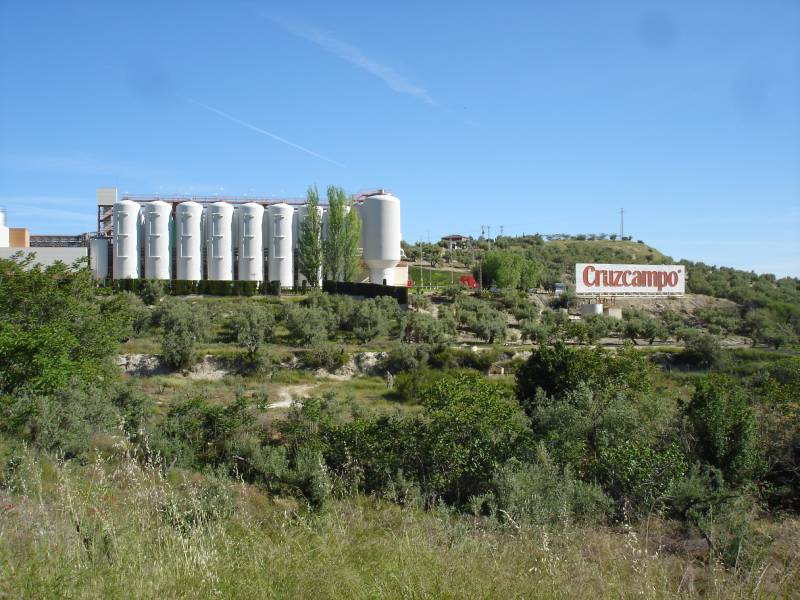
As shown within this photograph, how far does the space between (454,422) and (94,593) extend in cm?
1071

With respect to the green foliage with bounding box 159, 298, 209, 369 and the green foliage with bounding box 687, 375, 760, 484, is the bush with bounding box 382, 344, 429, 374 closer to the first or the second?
the green foliage with bounding box 159, 298, 209, 369

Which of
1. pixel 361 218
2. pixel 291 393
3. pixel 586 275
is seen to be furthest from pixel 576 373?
pixel 361 218

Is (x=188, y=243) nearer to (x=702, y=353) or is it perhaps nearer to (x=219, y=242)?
(x=219, y=242)

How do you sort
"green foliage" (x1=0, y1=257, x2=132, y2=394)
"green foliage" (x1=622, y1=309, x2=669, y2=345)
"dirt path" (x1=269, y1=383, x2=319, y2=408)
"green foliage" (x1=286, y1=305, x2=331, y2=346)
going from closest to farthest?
1. "green foliage" (x1=0, y1=257, x2=132, y2=394)
2. "dirt path" (x1=269, y1=383, x2=319, y2=408)
3. "green foliage" (x1=286, y1=305, x2=331, y2=346)
4. "green foliage" (x1=622, y1=309, x2=669, y2=345)

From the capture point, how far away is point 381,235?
166 ft

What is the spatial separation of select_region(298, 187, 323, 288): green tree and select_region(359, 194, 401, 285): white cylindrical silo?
3853mm

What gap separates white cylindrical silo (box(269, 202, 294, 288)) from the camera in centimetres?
5153

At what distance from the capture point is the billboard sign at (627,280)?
4634 centimetres

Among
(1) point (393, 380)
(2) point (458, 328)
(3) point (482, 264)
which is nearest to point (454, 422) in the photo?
(1) point (393, 380)

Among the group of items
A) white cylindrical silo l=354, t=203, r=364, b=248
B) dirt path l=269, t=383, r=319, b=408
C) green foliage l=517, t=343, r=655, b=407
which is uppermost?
white cylindrical silo l=354, t=203, r=364, b=248

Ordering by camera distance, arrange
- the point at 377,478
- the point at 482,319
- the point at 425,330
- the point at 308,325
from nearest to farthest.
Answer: the point at 377,478, the point at 308,325, the point at 425,330, the point at 482,319

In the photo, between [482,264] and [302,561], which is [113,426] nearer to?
[302,561]

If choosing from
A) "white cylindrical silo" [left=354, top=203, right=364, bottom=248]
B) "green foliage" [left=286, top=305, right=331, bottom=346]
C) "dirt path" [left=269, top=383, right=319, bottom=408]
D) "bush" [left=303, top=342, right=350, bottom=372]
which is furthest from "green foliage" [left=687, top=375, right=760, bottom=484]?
"white cylindrical silo" [left=354, top=203, right=364, bottom=248]

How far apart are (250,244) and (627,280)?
98.7 ft
